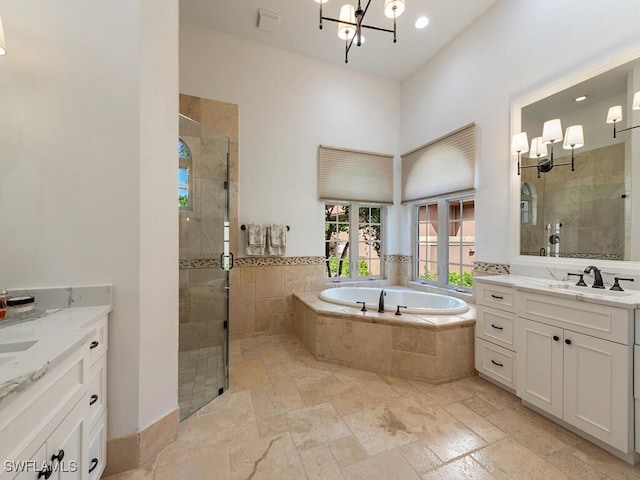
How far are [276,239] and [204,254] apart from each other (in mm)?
936

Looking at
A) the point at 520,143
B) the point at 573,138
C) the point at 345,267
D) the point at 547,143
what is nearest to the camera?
the point at 573,138

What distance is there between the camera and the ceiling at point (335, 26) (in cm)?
262

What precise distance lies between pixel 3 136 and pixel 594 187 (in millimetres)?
3583

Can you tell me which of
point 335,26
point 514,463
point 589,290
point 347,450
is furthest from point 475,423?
point 335,26

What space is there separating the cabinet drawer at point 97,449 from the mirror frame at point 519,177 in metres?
3.14

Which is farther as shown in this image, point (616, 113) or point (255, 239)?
point (255, 239)

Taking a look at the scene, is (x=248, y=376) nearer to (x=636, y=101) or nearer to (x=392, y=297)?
(x=392, y=297)

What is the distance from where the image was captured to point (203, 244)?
2.40m

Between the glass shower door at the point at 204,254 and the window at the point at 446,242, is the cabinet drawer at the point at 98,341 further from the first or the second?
the window at the point at 446,242

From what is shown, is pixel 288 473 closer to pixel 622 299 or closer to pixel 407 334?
pixel 407 334

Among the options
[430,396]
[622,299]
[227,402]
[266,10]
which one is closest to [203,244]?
[227,402]

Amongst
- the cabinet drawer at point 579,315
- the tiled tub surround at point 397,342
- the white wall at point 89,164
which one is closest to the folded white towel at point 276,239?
the tiled tub surround at point 397,342

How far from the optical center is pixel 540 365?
1740 millimetres

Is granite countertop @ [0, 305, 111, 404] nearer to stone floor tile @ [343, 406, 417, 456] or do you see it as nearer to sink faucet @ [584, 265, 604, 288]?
stone floor tile @ [343, 406, 417, 456]
